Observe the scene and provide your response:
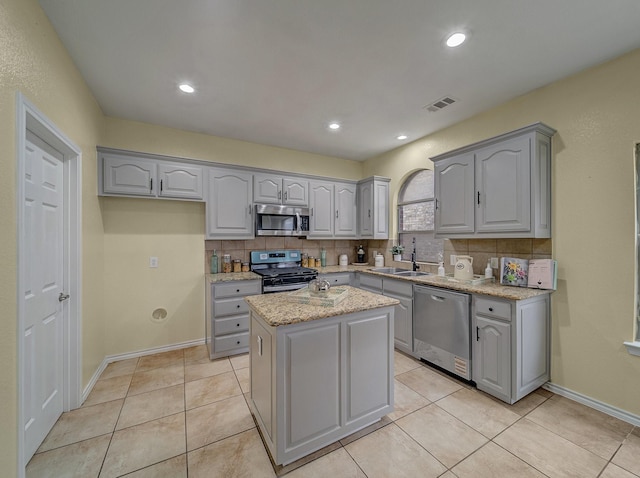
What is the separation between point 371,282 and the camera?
359 cm

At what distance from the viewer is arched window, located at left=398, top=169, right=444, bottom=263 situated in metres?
3.59

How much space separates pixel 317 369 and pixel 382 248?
2.91 metres

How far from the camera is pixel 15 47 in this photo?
1321 mm

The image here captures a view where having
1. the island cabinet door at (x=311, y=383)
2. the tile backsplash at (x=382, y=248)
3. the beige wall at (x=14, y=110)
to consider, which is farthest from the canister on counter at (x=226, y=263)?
the island cabinet door at (x=311, y=383)

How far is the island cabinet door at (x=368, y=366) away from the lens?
1775 mm

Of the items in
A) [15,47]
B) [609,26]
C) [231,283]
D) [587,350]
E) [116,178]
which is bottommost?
[587,350]

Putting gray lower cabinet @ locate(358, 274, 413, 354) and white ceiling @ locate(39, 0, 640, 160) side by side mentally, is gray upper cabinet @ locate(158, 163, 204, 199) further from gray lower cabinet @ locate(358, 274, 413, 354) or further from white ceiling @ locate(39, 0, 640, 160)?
gray lower cabinet @ locate(358, 274, 413, 354)

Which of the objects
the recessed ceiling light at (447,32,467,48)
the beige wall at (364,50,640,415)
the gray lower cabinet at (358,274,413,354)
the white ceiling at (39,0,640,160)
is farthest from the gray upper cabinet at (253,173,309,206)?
the beige wall at (364,50,640,415)

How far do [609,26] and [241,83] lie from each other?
2612 mm

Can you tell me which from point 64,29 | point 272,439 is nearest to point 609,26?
point 272,439

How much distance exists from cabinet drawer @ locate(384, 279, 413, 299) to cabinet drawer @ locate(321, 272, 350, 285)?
2.19ft

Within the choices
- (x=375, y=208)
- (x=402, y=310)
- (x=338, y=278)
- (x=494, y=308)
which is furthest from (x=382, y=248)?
(x=494, y=308)

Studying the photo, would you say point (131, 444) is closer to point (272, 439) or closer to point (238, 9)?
point (272, 439)

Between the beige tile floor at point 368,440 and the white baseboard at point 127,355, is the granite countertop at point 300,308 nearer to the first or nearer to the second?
the beige tile floor at point 368,440
